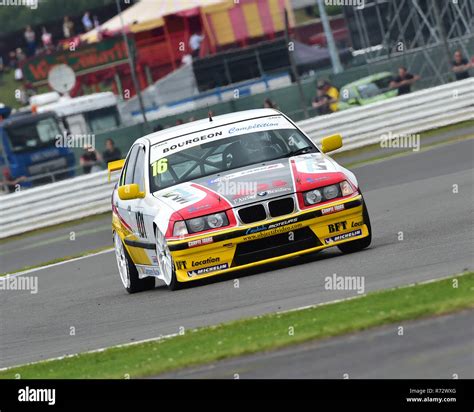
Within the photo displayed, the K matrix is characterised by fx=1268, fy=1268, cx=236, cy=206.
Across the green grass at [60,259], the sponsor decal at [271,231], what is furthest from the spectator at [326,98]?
the sponsor decal at [271,231]

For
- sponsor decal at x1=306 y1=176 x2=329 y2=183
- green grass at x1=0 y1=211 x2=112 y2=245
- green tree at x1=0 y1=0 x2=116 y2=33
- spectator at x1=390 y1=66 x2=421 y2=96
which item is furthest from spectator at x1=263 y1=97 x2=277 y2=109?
green tree at x1=0 y1=0 x2=116 y2=33

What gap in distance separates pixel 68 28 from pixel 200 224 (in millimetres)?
50820

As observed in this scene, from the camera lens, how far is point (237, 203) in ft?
35.3

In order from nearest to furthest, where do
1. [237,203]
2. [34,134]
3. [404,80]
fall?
[237,203] < [404,80] < [34,134]

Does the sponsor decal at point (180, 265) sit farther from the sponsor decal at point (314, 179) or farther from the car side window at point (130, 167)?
the car side window at point (130, 167)

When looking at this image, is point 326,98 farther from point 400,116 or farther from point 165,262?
point 165,262

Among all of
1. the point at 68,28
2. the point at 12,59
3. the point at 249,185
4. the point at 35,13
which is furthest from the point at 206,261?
the point at 35,13

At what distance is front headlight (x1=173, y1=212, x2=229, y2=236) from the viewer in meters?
10.8

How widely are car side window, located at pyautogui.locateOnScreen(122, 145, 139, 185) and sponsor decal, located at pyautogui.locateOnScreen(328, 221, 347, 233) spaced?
2.59 m

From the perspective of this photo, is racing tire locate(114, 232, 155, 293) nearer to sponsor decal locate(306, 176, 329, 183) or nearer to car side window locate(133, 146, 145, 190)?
car side window locate(133, 146, 145, 190)
